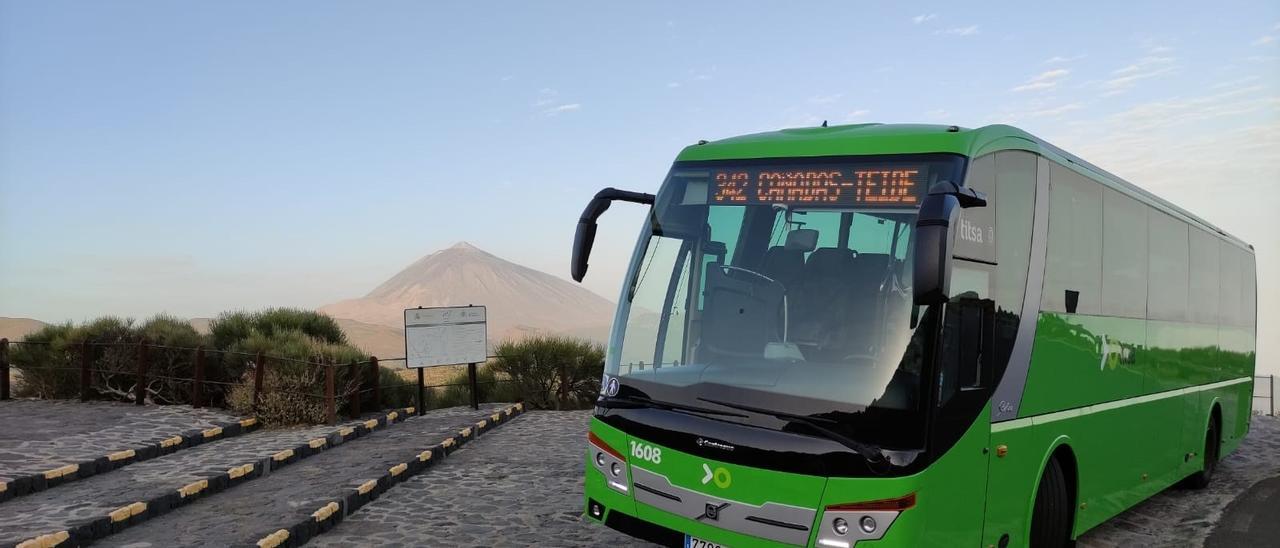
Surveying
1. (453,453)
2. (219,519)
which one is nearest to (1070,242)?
(219,519)

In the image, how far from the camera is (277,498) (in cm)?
984

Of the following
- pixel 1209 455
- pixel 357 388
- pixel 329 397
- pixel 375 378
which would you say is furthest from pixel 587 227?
pixel 375 378

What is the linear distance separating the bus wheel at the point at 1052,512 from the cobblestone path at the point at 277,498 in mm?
6232

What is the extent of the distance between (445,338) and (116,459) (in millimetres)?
6462

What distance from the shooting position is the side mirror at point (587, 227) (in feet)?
22.3

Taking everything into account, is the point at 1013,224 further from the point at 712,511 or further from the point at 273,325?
the point at 273,325

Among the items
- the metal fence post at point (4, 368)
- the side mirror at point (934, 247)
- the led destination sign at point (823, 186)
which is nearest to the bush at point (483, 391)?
the metal fence post at point (4, 368)

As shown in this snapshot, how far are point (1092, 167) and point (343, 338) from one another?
1749 cm

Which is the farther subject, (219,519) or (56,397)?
(56,397)

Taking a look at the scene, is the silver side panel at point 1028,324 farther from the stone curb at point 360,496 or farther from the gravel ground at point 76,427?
the gravel ground at point 76,427

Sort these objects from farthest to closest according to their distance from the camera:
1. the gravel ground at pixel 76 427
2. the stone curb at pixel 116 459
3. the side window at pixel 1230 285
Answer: the side window at pixel 1230 285 → the gravel ground at pixel 76 427 → the stone curb at pixel 116 459

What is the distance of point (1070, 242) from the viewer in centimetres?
719

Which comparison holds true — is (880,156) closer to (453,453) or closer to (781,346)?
(781,346)

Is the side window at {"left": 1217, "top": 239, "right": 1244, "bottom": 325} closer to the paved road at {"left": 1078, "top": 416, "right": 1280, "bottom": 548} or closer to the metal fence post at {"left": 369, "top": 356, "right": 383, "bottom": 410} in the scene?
the paved road at {"left": 1078, "top": 416, "right": 1280, "bottom": 548}
